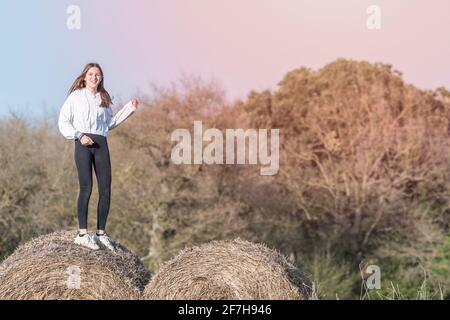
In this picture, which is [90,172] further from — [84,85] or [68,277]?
[68,277]

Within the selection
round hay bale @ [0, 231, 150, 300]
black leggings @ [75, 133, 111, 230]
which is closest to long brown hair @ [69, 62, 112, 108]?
black leggings @ [75, 133, 111, 230]

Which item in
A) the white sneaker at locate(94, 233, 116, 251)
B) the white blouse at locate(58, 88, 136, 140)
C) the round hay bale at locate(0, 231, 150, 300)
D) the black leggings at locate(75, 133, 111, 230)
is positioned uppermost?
the white blouse at locate(58, 88, 136, 140)

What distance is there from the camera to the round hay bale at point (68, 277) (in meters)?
6.66

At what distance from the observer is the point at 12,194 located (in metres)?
26.7

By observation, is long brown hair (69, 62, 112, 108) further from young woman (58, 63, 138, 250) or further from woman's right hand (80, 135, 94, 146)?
woman's right hand (80, 135, 94, 146)

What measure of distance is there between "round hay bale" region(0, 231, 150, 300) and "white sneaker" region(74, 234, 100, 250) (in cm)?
11

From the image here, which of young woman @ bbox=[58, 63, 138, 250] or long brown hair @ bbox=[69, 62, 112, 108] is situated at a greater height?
long brown hair @ bbox=[69, 62, 112, 108]

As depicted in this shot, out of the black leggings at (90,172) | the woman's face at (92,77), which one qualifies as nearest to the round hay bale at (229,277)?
the black leggings at (90,172)

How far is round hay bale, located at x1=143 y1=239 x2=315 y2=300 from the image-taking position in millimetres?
6398

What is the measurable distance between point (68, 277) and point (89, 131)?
1.26m

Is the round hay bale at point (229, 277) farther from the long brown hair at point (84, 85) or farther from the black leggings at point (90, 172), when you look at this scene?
the long brown hair at point (84, 85)
